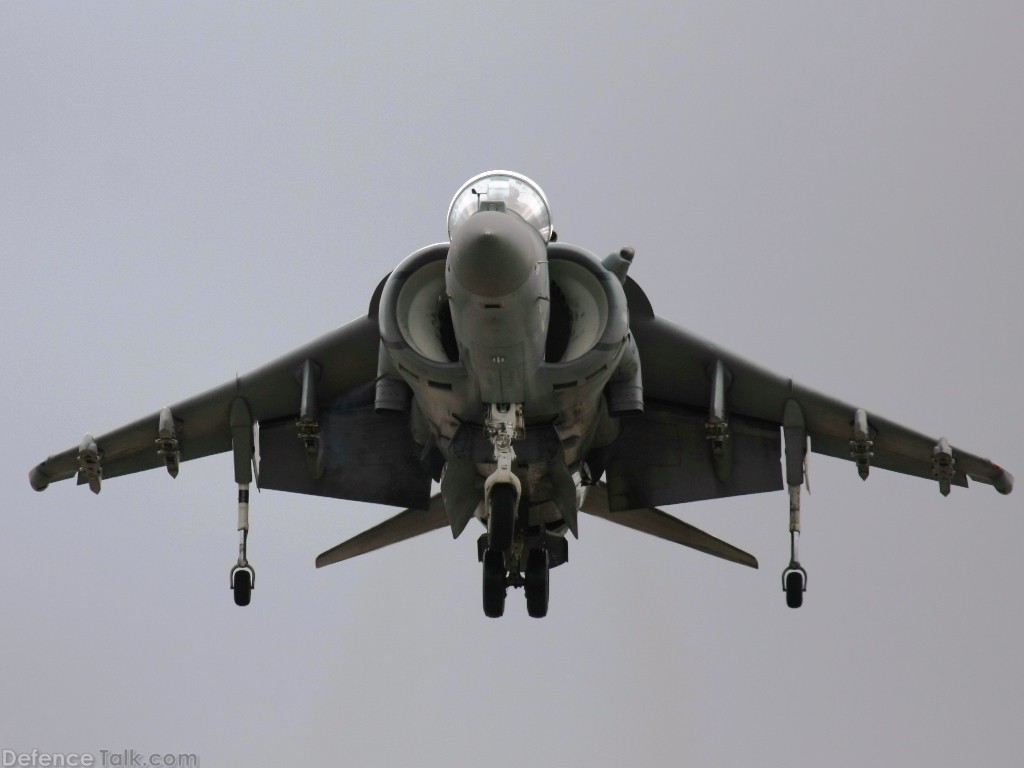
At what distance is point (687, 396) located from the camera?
58.5ft

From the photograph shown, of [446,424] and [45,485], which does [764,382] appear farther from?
[45,485]

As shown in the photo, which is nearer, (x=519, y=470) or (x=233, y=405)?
(x=519, y=470)

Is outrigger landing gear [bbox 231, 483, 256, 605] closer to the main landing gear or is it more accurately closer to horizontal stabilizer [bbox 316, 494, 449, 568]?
horizontal stabilizer [bbox 316, 494, 449, 568]

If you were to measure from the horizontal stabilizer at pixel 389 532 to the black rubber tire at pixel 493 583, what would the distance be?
158cm

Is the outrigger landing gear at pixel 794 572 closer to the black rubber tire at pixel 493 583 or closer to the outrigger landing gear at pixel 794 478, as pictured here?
the outrigger landing gear at pixel 794 478

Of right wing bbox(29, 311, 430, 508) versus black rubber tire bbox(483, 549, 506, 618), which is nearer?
black rubber tire bbox(483, 549, 506, 618)

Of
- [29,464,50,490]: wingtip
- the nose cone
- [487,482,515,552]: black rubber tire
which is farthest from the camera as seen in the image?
[29,464,50,490]: wingtip

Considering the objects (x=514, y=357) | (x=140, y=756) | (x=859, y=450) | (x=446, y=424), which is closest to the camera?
(x=514, y=357)

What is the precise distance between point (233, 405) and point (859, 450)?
6133mm

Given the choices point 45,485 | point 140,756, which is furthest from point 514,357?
point 140,756

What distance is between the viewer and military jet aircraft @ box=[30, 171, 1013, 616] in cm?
1485

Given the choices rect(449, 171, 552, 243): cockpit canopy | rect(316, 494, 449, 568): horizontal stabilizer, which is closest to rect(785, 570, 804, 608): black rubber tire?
rect(316, 494, 449, 568): horizontal stabilizer

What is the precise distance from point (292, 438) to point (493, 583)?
109 inches

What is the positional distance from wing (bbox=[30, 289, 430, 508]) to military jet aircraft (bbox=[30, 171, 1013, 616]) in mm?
20
